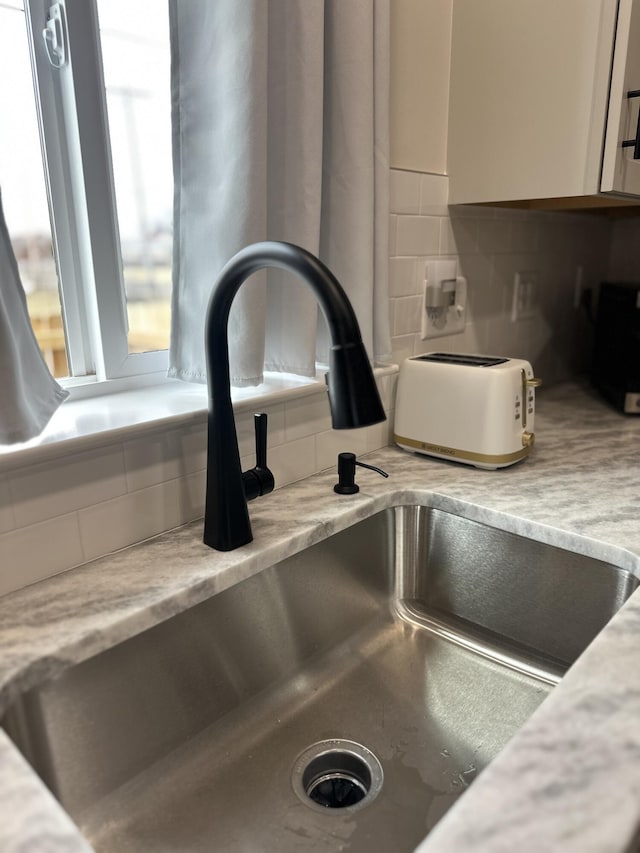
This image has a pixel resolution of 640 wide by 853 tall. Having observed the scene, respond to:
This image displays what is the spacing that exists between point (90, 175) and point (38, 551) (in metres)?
0.50

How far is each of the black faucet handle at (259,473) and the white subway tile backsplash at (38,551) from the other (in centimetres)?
21

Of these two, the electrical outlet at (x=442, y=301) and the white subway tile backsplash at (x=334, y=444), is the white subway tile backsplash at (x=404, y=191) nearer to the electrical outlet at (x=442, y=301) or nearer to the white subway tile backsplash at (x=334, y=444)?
the electrical outlet at (x=442, y=301)

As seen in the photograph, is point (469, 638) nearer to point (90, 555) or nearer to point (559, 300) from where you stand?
point (90, 555)

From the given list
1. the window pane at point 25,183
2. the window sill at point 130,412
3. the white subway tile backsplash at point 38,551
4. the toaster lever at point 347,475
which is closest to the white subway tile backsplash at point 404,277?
the window sill at point 130,412

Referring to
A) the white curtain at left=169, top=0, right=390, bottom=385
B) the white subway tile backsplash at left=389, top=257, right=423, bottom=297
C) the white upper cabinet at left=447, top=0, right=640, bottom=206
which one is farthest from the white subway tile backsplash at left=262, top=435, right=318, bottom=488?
the white upper cabinet at left=447, top=0, right=640, bottom=206

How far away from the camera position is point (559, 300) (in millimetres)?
1678

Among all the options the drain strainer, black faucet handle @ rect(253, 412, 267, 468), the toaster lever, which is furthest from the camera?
the toaster lever

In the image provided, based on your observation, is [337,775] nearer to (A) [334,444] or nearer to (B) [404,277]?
(A) [334,444]

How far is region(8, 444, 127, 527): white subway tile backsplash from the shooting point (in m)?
0.68

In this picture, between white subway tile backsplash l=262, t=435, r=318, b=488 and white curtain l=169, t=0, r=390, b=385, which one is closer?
white curtain l=169, t=0, r=390, b=385

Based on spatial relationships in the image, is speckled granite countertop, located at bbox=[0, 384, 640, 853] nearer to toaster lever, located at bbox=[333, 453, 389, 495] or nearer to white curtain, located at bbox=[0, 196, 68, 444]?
toaster lever, located at bbox=[333, 453, 389, 495]

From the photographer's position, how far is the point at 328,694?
81cm

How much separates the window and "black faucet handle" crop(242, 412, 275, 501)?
27 cm

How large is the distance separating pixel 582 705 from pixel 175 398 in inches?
24.9
